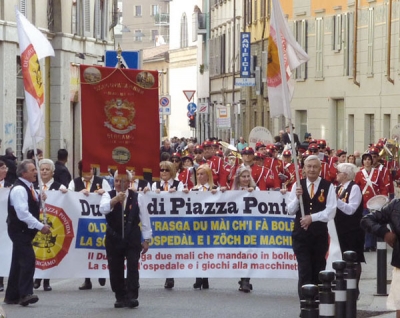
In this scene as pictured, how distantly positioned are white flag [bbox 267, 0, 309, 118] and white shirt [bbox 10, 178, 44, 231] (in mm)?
2946

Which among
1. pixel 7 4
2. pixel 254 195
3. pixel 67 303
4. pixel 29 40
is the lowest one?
pixel 67 303

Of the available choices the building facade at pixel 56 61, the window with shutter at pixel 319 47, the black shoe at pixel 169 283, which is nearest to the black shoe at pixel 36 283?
the black shoe at pixel 169 283

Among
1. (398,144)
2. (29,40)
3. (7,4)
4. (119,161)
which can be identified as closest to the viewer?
(119,161)

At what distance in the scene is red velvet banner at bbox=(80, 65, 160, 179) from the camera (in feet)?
49.6

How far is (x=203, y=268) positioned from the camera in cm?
1703

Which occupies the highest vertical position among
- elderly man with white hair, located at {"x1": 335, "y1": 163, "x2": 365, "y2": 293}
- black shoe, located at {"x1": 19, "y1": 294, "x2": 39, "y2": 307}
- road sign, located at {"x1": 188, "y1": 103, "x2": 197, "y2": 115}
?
road sign, located at {"x1": 188, "y1": 103, "x2": 197, "y2": 115}

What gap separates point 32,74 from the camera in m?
16.4

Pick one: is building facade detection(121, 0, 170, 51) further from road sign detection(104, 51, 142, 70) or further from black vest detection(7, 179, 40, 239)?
black vest detection(7, 179, 40, 239)

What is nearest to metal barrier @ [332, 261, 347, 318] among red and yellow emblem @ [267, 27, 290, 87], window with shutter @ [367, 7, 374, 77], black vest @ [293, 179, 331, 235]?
black vest @ [293, 179, 331, 235]

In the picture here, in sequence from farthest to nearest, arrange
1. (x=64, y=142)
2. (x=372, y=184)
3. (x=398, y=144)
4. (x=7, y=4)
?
(x=64, y=142) < (x=7, y=4) < (x=398, y=144) < (x=372, y=184)

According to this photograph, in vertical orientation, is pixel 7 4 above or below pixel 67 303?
above

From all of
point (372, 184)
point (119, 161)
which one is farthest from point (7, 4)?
point (119, 161)

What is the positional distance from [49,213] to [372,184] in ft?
27.6

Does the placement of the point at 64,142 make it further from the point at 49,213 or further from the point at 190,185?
the point at 49,213
